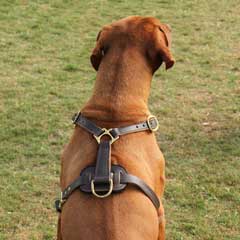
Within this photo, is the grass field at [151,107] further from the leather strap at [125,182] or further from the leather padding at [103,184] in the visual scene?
the leather padding at [103,184]

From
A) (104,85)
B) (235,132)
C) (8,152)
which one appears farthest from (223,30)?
(104,85)

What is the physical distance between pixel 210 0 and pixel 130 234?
8819mm

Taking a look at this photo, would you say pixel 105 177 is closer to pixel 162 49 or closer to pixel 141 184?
pixel 141 184

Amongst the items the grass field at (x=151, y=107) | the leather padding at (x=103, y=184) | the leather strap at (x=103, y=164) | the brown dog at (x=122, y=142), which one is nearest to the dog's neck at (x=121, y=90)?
the brown dog at (x=122, y=142)

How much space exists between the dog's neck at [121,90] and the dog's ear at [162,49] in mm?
77

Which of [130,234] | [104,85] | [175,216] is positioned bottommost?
Answer: [175,216]

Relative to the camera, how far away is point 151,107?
691 cm

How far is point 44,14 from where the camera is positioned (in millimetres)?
10383

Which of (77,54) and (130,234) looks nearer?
(130,234)

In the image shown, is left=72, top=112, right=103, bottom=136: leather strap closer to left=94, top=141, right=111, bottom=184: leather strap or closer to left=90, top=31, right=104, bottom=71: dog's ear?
left=94, top=141, right=111, bottom=184: leather strap

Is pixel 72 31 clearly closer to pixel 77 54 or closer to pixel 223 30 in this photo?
pixel 77 54

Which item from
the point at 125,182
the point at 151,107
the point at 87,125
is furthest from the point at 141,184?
the point at 151,107

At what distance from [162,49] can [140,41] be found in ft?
0.42

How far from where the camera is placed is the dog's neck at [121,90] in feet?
11.5
